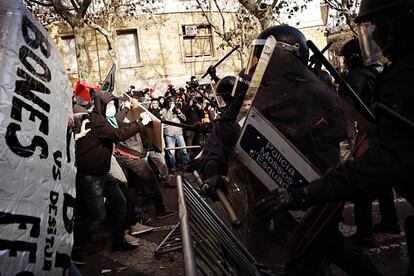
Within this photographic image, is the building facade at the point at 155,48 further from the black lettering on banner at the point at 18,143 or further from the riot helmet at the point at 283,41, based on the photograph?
the black lettering on banner at the point at 18,143

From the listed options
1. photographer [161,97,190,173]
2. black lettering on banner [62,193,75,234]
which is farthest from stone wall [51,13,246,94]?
black lettering on banner [62,193,75,234]

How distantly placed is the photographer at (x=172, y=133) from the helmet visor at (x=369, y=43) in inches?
304

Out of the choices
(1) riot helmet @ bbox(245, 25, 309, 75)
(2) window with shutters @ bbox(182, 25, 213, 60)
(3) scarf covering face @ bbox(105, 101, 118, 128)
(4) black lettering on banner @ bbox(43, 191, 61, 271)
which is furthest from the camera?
(2) window with shutters @ bbox(182, 25, 213, 60)

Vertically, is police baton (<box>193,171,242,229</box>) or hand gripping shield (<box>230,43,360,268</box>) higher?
hand gripping shield (<box>230,43,360,268</box>)

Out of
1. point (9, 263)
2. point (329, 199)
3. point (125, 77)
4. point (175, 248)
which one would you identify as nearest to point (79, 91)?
point (175, 248)

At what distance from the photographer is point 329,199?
1.62 meters

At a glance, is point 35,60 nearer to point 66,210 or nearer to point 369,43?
point 66,210

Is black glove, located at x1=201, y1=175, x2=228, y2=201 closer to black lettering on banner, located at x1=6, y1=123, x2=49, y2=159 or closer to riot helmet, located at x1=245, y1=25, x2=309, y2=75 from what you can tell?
riot helmet, located at x1=245, y1=25, x2=309, y2=75

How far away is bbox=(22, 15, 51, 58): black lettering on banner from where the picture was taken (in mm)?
1985

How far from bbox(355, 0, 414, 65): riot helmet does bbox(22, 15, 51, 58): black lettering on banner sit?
151cm

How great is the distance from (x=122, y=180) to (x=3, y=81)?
3266 mm

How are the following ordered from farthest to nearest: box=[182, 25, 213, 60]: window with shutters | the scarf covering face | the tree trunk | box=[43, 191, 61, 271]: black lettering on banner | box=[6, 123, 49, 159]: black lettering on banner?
box=[182, 25, 213, 60]: window with shutters
the tree trunk
the scarf covering face
box=[43, 191, 61, 271]: black lettering on banner
box=[6, 123, 49, 159]: black lettering on banner

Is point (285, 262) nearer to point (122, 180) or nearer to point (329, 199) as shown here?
point (329, 199)

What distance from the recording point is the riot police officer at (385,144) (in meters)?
1.50
